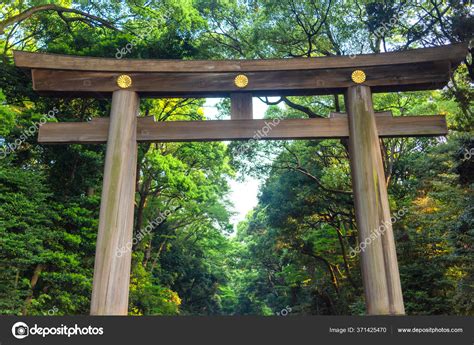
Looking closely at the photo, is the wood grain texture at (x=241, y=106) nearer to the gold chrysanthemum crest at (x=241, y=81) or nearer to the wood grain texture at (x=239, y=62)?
the gold chrysanthemum crest at (x=241, y=81)

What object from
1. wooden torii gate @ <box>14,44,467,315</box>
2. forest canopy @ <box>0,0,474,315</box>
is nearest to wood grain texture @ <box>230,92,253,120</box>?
wooden torii gate @ <box>14,44,467,315</box>

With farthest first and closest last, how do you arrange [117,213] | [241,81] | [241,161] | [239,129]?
[241,161] < [241,81] < [239,129] < [117,213]

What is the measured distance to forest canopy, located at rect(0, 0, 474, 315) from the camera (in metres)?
10.0

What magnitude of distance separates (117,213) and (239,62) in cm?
311

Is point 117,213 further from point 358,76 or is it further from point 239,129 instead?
point 358,76

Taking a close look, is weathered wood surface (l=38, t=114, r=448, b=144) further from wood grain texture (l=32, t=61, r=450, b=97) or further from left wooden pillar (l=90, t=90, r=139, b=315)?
wood grain texture (l=32, t=61, r=450, b=97)

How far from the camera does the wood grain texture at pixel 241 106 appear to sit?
622 cm

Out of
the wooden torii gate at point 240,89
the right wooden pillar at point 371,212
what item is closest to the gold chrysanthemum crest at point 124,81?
the wooden torii gate at point 240,89

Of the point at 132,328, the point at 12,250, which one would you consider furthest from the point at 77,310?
the point at 132,328

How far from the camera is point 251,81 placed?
20.4ft

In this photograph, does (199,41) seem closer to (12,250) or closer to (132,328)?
(12,250)

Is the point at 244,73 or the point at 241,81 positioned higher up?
the point at 244,73

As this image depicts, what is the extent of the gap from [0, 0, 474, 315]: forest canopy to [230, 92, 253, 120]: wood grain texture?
1331 mm

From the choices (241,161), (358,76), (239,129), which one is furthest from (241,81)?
(241,161)
